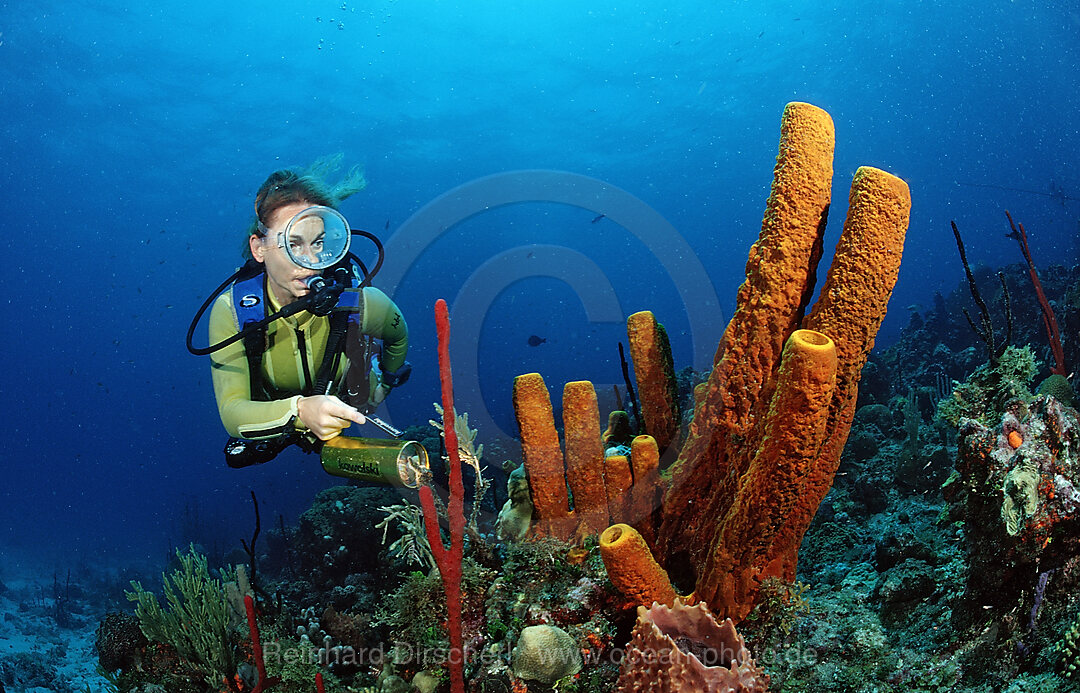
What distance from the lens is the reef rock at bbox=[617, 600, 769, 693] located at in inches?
63.7

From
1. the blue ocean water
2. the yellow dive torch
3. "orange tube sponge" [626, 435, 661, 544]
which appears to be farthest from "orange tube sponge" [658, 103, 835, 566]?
the blue ocean water

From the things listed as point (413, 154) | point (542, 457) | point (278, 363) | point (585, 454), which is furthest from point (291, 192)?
point (413, 154)

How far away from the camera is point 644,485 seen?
2.74 metres

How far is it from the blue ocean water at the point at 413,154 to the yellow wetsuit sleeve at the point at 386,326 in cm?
48

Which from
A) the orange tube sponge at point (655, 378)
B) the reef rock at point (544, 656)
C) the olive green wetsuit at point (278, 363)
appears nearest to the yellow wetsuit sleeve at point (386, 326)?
the olive green wetsuit at point (278, 363)

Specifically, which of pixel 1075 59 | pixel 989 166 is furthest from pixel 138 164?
pixel 989 166

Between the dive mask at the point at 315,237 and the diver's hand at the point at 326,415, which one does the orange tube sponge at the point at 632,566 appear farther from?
the dive mask at the point at 315,237

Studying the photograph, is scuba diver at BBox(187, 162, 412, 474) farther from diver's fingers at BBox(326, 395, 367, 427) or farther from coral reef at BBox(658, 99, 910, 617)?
coral reef at BBox(658, 99, 910, 617)

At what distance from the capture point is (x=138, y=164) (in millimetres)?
29938

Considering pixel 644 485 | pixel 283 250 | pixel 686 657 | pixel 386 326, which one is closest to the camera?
pixel 686 657

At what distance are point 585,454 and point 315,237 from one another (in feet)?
7.39

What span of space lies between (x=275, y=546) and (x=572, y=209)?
57422mm

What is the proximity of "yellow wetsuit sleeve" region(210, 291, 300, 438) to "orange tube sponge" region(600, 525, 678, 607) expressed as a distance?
1.85 metres

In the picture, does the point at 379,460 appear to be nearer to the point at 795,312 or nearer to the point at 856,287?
the point at 795,312
